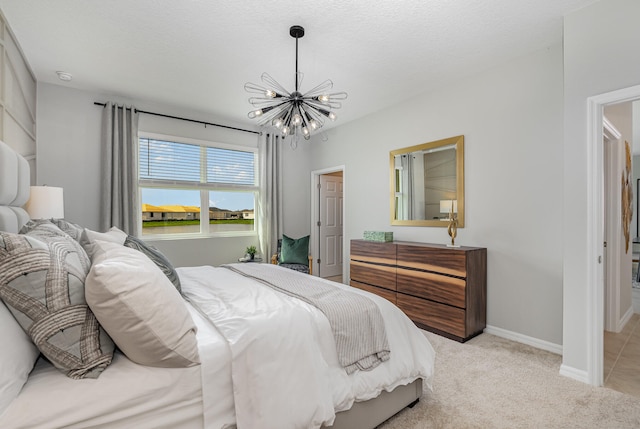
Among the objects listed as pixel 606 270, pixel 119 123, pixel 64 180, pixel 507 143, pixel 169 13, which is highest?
pixel 169 13

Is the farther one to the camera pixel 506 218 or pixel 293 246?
pixel 293 246

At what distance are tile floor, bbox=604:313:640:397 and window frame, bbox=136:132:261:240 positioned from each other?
4.37 meters

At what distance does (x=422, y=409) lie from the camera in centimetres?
191

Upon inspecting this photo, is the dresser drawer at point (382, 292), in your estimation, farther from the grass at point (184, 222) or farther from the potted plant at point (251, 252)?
the grass at point (184, 222)

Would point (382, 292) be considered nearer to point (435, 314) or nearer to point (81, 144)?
point (435, 314)

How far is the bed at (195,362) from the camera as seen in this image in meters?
1.00

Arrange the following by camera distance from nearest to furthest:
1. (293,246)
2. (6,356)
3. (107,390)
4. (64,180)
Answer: (6,356) → (107,390) → (64,180) → (293,246)

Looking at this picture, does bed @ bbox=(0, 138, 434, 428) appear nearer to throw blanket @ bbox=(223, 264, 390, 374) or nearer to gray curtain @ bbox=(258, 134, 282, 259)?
throw blanket @ bbox=(223, 264, 390, 374)

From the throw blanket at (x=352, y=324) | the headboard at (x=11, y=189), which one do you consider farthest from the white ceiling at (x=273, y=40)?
the throw blanket at (x=352, y=324)

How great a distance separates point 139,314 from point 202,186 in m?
3.84

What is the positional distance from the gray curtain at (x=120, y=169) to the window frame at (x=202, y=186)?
119 mm

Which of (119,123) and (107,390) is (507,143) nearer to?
(107,390)

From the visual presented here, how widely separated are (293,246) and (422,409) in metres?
2.94

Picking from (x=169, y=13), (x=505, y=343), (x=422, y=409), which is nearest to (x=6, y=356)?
Result: (x=422, y=409)
